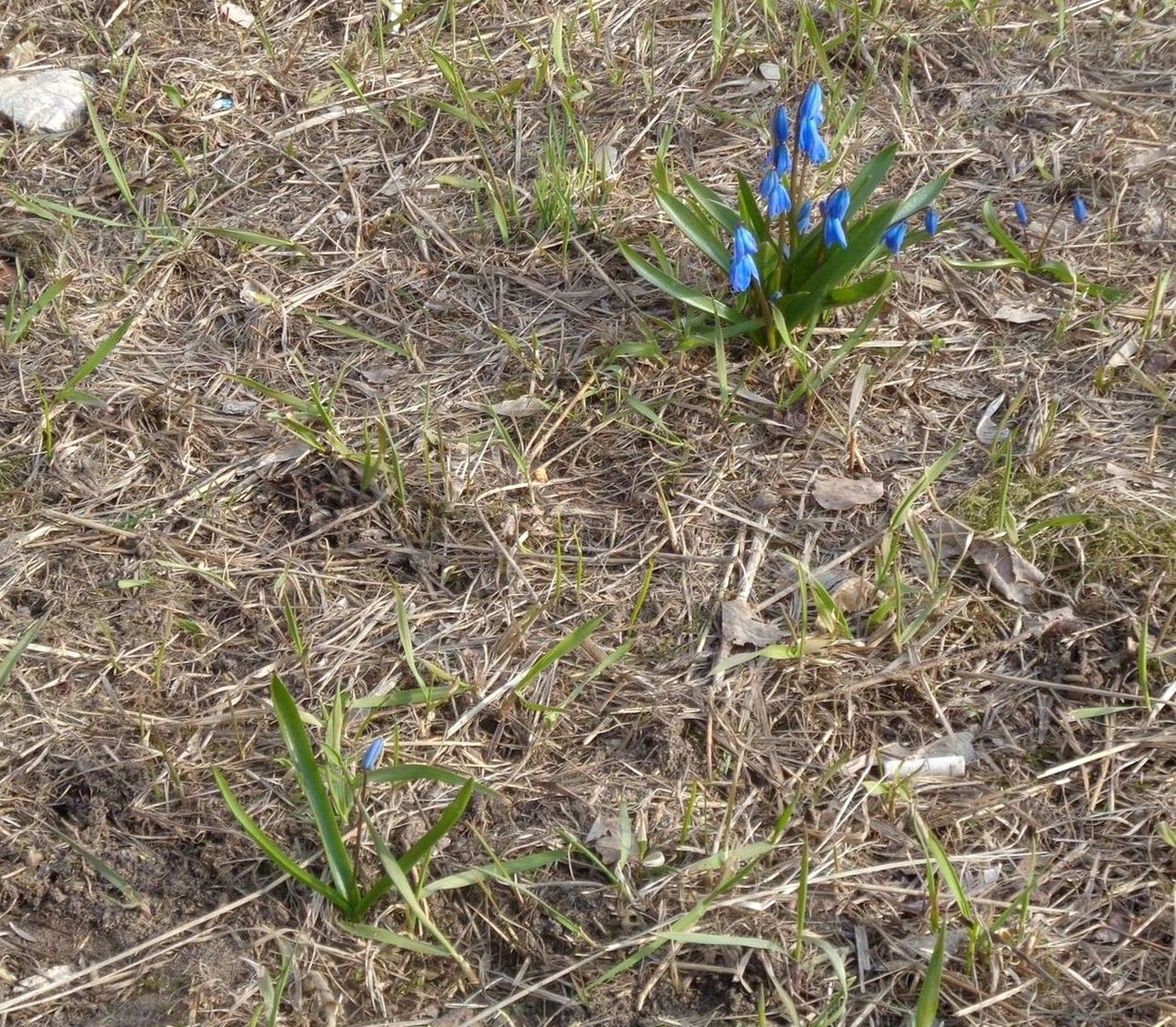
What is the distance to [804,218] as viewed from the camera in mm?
2682

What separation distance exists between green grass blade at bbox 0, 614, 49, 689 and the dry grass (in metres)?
0.03

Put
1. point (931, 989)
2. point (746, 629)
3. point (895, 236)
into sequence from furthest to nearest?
point (895, 236)
point (746, 629)
point (931, 989)

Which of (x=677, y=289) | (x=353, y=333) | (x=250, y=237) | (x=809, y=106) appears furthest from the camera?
(x=250, y=237)

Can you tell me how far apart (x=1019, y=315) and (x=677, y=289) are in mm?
808

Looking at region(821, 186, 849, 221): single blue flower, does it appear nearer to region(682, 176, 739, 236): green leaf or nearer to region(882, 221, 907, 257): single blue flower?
region(882, 221, 907, 257): single blue flower

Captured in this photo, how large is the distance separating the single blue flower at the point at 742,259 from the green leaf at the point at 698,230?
0.74 ft

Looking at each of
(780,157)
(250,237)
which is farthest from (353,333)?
(780,157)

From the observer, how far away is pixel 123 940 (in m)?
1.96

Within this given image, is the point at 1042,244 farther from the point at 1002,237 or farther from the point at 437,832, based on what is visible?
the point at 437,832

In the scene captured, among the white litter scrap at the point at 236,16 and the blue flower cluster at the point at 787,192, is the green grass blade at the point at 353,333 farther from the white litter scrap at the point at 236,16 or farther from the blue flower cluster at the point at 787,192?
the white litter scrap at the point at 236,16

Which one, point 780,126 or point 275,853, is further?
point 780,126

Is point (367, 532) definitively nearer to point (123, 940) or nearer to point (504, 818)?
point (504, 818)

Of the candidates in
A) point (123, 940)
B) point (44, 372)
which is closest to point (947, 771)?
point (123, 940)

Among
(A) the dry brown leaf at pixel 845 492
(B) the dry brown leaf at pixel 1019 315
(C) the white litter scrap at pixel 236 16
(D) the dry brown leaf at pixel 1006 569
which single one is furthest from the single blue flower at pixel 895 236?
(C) the white litter scrap at pixel 236 16
